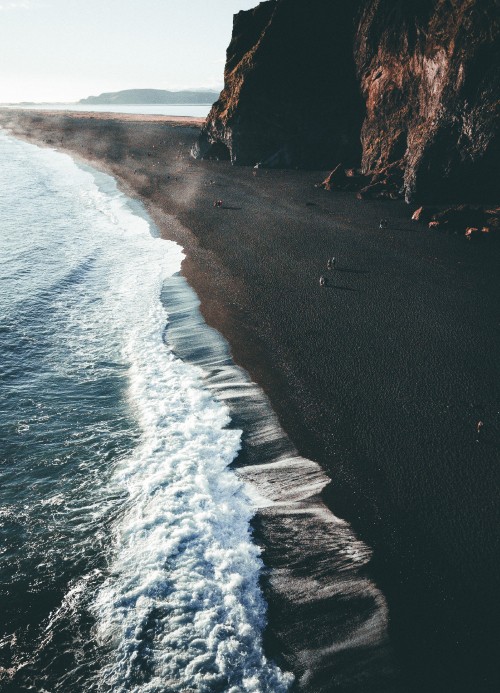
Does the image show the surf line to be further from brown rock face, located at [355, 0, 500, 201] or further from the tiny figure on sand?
brown rock face, located at [355, 0, 500, 201]

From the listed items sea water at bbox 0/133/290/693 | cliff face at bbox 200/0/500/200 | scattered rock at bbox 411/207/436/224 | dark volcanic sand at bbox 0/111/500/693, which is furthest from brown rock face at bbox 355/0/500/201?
sea water at bbox 0/133/290/693

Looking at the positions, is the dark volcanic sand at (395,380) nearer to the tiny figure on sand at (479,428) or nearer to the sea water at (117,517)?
the tiny figure on sand at (479,428)

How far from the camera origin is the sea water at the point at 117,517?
6.44m

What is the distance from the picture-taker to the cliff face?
2666 cm

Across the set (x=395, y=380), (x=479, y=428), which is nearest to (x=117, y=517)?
(x=395, y=380)

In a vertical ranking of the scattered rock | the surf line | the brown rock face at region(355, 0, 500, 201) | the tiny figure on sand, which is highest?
the brown rock face at region(355, 0, 500, 201)

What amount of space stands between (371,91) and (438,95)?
1262 centimetres

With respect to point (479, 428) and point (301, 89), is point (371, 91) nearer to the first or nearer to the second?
point (301, 89)

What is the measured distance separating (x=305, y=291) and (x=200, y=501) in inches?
468

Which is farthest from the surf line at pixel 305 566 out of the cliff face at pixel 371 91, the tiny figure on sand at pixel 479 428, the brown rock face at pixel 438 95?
the cliff face at pixel 371 91

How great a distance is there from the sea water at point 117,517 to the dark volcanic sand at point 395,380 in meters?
2.38

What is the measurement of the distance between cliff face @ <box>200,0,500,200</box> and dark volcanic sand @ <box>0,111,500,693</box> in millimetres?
5642

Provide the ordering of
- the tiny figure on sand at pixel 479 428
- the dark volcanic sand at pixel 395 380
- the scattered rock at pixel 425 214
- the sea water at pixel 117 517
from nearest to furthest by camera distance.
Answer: the sea water at pixel 117 517, the dark volcanic sand at pixel 395 380, the tiny figure on sand at pixel 479 428, the scattered rock at pixel 425 214

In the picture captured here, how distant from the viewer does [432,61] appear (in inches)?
1178
